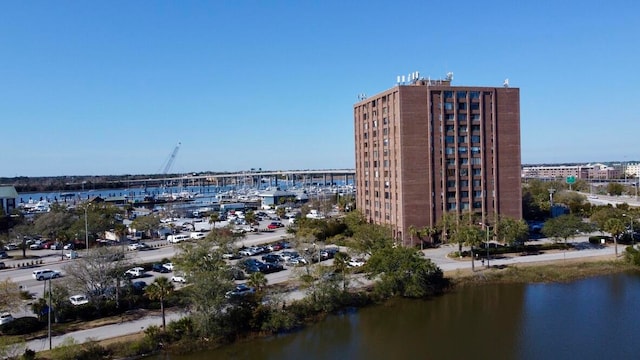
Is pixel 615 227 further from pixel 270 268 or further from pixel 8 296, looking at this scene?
pixel 8 296

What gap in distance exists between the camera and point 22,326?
86.5 ft

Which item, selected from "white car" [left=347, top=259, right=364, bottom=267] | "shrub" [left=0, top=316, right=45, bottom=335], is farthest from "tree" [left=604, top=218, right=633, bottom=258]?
"shrub" [left=0, top=316, right=45, bottom=335]

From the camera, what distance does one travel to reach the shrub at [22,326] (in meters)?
26.1

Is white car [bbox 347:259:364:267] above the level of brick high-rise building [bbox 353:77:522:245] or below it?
below

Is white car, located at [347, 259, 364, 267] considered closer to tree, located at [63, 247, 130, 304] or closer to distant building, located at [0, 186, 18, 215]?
tree, located at [63, 247, 130, 304]

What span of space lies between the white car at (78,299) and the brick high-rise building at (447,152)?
3322 centimetres

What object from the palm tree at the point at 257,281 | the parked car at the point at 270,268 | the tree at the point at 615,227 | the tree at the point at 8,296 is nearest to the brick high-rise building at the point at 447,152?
the tree at the point at 615,227

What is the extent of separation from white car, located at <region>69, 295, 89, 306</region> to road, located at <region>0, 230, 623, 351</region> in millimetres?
4351

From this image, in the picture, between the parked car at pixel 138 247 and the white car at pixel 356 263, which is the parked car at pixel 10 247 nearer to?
the parked car at pixel 138 247

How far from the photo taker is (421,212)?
52500mm

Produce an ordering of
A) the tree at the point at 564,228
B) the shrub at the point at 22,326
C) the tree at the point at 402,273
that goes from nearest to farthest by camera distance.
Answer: the shrub at the point at 22,326, the tree at the point at 402,273, the tree at the point at 564,228

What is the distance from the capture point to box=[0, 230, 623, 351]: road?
26.2 metres

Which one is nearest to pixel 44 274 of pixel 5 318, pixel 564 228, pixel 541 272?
pixel 5 318

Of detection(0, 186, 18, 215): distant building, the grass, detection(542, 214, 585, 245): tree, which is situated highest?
detection(0, 186, 18, 215): distant building
